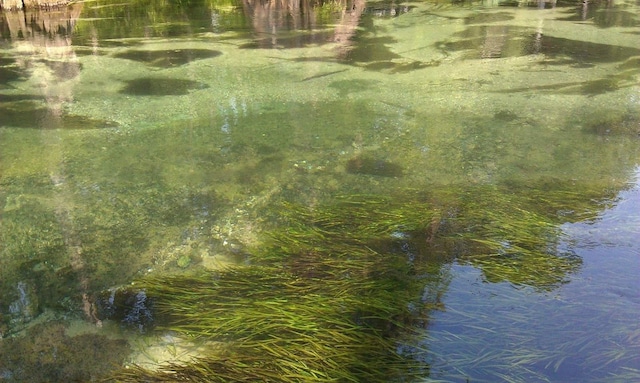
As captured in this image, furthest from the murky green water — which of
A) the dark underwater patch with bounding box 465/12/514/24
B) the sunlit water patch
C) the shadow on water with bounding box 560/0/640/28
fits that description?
the dark underwater patch with bounding box 465/12/514/24

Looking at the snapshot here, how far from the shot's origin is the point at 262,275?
223 cm

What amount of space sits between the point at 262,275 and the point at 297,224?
1.46 feet

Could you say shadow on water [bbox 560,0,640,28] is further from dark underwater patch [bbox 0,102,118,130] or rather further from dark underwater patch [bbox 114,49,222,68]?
dark underwater patch [bbox 0,102,118,130]

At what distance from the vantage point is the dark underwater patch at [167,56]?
5305 mm

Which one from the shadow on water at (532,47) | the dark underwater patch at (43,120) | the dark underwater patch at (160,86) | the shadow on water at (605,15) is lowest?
the dark underwater patch at (43,120)

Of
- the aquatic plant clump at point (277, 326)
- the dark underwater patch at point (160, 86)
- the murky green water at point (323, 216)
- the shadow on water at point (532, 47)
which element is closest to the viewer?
the aquatic plant clump at point (277, 326)

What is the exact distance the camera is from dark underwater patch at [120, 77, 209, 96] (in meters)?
4.46

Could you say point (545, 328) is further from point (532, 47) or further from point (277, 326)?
point (532, 47)

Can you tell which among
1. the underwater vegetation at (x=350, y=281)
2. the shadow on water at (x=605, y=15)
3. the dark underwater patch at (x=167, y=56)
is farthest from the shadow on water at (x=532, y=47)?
the underwater vegetation at (x=350, y=281)

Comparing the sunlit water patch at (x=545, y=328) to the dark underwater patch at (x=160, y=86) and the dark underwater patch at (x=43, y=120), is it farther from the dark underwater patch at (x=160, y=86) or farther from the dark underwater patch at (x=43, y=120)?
the dark underwater patch at (x=160, y=86)

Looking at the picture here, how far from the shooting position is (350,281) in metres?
2.18

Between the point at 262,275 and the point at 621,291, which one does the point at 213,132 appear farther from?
the point at 621,291

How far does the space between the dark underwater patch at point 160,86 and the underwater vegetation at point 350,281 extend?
2178 millimetres

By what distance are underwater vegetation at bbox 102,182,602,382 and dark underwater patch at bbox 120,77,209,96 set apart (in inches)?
85.7
